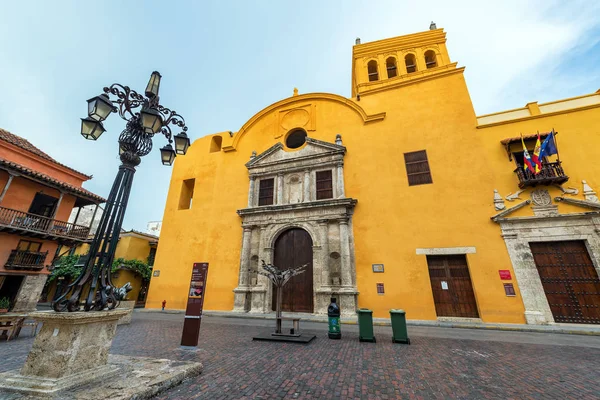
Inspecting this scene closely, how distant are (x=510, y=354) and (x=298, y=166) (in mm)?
10819

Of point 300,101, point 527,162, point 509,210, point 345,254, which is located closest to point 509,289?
point 509,210

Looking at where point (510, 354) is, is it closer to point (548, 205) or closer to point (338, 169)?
point (548, 205)

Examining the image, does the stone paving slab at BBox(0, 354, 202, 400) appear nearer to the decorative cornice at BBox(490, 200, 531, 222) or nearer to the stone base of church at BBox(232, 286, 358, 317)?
the stone base of church at BBox(232, 286, 358, 317)

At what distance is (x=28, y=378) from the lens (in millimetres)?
2816

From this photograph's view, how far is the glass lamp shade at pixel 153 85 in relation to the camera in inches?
182

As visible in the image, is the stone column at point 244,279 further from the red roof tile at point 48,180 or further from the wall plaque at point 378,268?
the red roof tile at point 48,180

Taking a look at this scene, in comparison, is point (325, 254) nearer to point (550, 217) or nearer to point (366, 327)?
point (366, 327)

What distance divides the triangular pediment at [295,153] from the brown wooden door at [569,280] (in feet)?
30.4

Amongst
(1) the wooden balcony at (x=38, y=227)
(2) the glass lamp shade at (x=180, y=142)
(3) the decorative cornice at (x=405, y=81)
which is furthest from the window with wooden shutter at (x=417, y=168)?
(1) the wooden balcony at (x=38, y=227)

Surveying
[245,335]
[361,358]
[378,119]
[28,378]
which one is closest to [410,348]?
[361,358]

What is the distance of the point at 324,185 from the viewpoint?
1288cm

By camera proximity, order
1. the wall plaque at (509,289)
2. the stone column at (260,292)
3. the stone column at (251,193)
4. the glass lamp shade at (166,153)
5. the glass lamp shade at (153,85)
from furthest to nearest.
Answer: the stone column at (251,193)
the stone column at (260,292)
the wall plaque at (509,289)
the glass lamp shade at (166,153)
the glass lamp shade at (153,85)

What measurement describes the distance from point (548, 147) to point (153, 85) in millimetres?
13257

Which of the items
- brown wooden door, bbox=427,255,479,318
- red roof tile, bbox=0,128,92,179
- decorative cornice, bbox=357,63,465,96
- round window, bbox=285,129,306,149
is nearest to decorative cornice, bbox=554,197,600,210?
brown wooden door, bbox=427,255,479,318
